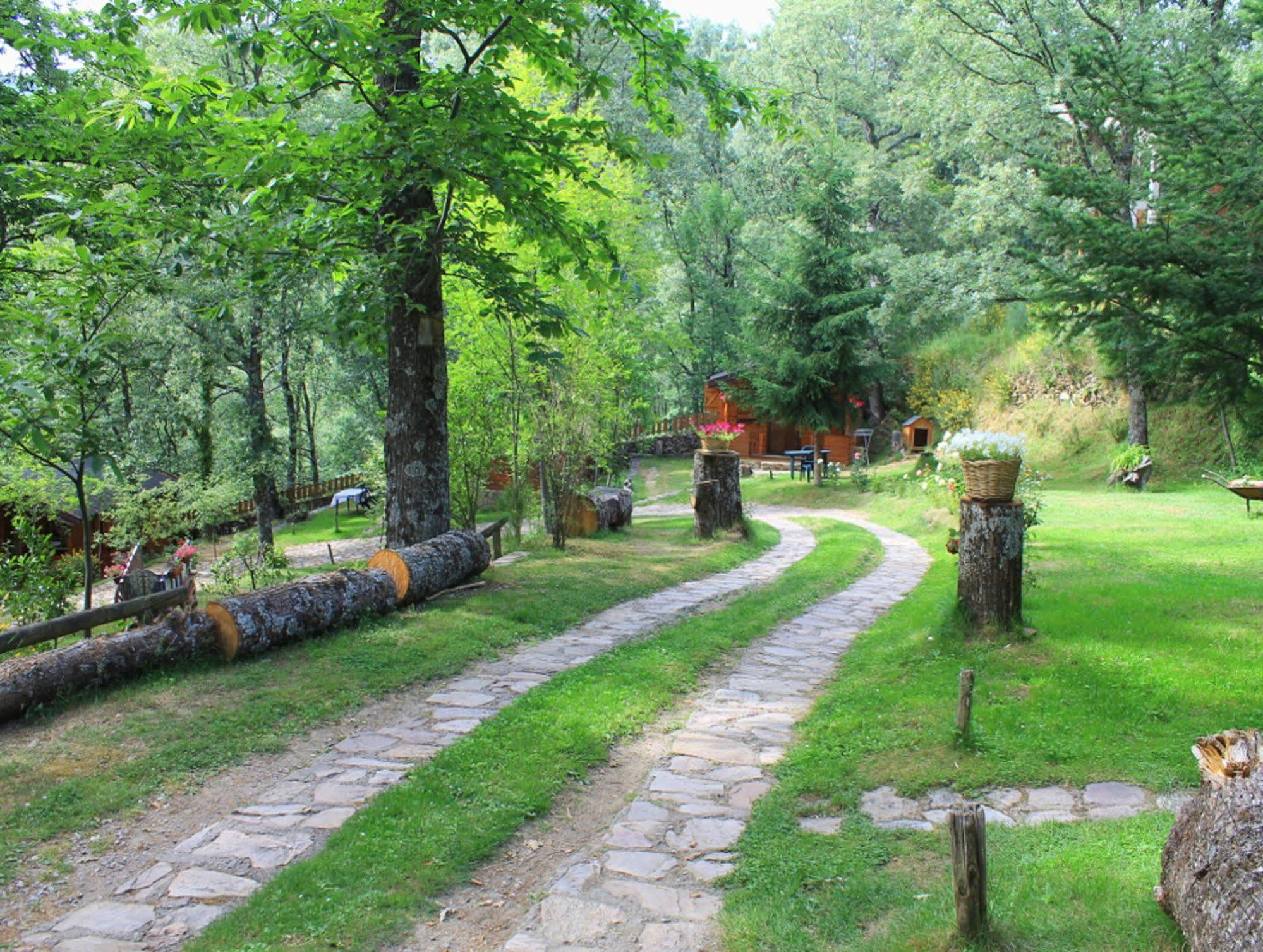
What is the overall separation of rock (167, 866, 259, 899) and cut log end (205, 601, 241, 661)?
123 inches

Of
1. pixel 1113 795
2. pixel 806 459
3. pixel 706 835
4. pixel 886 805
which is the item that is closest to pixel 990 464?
pixel 1113 795

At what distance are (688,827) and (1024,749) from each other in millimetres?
2143

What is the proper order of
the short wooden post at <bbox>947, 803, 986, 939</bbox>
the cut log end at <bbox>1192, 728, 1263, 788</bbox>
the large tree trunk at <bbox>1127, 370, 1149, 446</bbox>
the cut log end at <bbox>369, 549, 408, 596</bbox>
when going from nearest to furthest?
the short wooden post at <bbox>947, 803, 986, 939</bbox> < the cut log end at <bbox>1192, 728, 1263, 788</bbox> < the cut log end at <bbox>369, 549, 408, 596</bbox> < the large tree trunk at <bbox>1127, 370, 1149, 446</bbox>

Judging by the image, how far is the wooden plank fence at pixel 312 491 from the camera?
3238cm

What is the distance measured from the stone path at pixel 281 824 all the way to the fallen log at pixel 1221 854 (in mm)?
3772

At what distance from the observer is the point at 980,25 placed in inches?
866

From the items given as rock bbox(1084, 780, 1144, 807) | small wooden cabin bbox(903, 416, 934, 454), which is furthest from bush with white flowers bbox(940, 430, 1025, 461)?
small wooden cabin bbox(903, 416, 934, 454)

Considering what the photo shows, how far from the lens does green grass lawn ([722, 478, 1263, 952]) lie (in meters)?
3.54

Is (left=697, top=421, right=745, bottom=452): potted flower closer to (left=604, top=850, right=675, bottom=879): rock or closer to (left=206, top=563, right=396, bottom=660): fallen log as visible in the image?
(left=206, top=563, right=396, bottom=660): fallen log

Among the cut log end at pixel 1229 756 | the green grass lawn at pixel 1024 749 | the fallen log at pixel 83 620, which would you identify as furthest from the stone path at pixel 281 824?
the cut log end at pixel 1229 756

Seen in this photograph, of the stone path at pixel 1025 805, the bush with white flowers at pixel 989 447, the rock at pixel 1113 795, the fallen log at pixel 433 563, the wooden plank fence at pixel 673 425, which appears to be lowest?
the stone path at pixel 1025 805

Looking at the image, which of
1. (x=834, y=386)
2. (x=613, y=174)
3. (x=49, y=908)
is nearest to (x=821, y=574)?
(x=49, y=908)

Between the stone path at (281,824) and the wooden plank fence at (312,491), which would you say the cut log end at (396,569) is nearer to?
the stone path at (281,824)

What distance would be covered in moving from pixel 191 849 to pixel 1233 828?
452 centimetres
